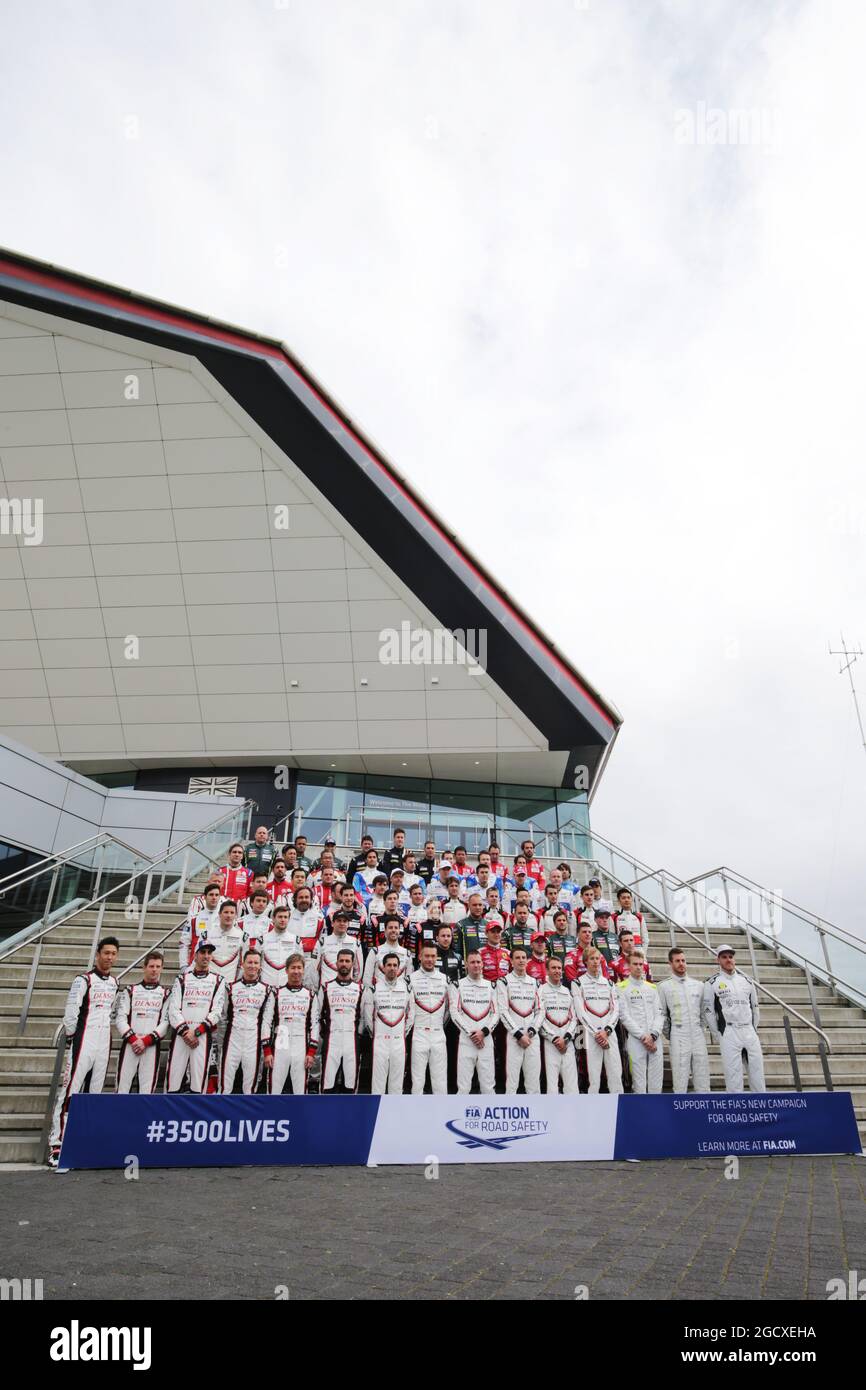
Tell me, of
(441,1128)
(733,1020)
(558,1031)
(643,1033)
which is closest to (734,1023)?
(733,1020)

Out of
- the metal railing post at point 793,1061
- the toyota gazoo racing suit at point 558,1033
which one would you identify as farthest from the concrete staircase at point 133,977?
the toyota gazoo racing suit at point 558,1033

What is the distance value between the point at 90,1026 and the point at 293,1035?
1984mm

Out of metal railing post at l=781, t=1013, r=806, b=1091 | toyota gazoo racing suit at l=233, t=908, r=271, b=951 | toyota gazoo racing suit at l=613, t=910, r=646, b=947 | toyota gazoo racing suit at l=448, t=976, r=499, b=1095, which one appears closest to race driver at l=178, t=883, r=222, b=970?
toyota gazoo racing suit at l=233, t=908, r=271, b=951

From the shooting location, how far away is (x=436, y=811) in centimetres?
2192

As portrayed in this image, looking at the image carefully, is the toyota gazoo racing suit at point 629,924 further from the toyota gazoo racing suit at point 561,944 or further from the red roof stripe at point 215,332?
the red roof stripe at point 215,332

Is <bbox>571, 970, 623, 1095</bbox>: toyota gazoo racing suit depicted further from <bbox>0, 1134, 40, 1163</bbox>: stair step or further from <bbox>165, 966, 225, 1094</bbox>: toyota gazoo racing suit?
<bbox>0, 1134, 40, 1163</bbox>: stair step

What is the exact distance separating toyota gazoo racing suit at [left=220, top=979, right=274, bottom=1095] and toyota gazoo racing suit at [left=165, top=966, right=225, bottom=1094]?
0.15m

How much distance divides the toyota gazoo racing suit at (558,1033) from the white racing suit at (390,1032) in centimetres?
150

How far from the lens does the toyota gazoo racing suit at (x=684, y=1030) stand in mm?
8992

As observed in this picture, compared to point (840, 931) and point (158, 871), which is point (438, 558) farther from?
point (840, 931)
